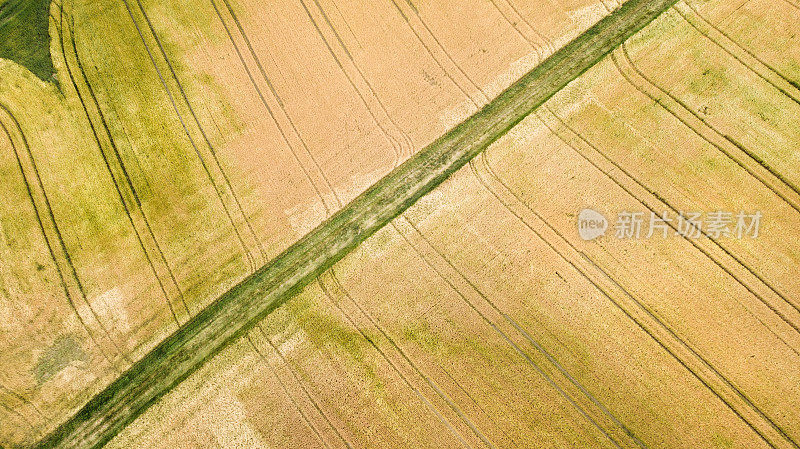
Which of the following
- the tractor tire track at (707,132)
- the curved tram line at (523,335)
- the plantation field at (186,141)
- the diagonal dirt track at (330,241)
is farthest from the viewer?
the tractor tire track at (707,132)

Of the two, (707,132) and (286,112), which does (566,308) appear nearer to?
(707,132)

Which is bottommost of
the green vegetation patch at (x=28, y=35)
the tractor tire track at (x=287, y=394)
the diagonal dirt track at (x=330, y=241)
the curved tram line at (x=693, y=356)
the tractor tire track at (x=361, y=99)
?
the curved tram line at (x=693, y=356)

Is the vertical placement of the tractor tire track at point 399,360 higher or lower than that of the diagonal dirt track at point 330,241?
lower

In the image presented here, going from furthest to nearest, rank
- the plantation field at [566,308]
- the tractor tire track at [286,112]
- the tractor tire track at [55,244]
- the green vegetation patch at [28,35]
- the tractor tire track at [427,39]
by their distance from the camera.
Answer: the green vegetation patch at [28,35], the tractor tire track at [427,39], the tractor tire track at [286,112], the tractor tire track at [55,244], the plantation field at [566,308]

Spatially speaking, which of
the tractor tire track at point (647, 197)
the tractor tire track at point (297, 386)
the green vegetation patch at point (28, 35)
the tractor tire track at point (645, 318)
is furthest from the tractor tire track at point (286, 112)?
the green vegetation patch at point (28, 35)

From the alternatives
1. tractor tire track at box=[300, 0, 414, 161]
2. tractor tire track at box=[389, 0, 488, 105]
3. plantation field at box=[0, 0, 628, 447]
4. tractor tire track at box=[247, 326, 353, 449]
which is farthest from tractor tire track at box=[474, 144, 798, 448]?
tractor tire track at box=[247, 326, 353, 449]

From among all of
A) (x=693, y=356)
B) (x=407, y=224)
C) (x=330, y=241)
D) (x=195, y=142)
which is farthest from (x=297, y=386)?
(x=693, y=356)

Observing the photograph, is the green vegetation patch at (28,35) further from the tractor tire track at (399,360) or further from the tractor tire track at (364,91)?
the tractor tire track at (399,360)
